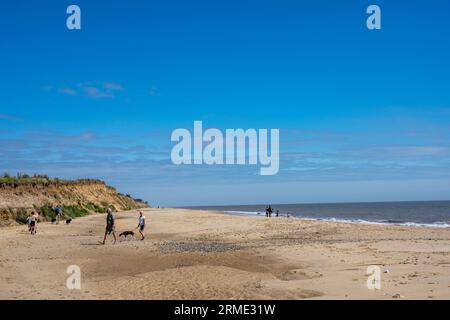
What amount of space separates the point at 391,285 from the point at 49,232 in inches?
1103

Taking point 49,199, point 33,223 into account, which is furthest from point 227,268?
point 49,199

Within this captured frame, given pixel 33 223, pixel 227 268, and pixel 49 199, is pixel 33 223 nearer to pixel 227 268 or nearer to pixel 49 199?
pixel 227 268

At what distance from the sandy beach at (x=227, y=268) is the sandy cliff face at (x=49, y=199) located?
629 inches

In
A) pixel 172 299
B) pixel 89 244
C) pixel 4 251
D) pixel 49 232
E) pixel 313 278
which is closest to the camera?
pixel 172 299

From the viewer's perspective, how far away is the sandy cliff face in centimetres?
4486

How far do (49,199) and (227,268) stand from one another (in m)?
41.3

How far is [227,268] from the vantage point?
17.8m

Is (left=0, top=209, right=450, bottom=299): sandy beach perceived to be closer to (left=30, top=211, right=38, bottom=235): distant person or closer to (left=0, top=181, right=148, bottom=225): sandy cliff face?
(left=30, top=211, right=38, bottom=235): distant person

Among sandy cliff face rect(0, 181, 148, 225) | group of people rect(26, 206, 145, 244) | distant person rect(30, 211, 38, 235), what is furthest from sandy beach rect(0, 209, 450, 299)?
sandy cliff face rect(0, 181, 148, 225)

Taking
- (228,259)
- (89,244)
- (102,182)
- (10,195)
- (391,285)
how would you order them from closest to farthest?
(391,285)
(228,259)
(89,244)
(10,195)
(102,182)

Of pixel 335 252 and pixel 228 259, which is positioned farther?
pixel 335 252
